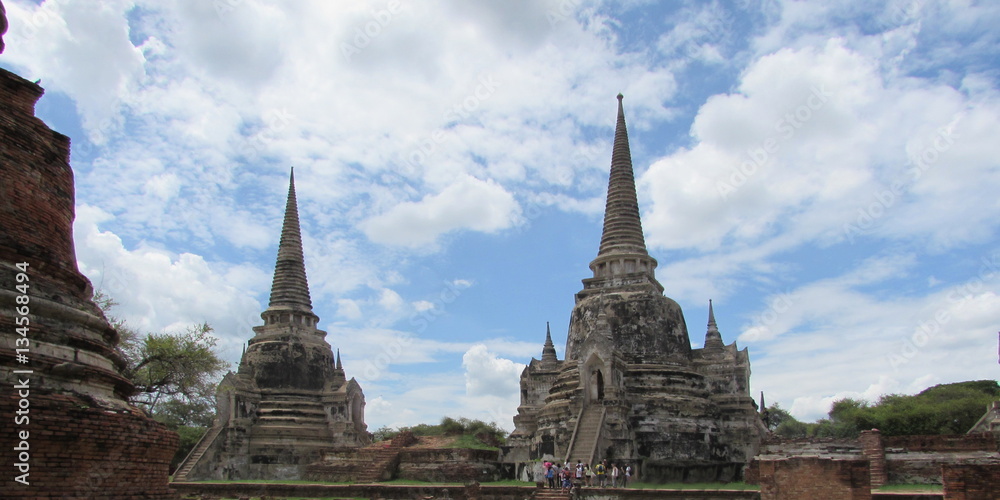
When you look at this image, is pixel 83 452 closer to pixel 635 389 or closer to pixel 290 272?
pixel 635 389

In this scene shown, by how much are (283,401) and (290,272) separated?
8.20 metres

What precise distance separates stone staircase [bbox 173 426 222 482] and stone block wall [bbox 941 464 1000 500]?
1402 inches

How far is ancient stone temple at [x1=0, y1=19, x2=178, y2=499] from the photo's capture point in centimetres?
952

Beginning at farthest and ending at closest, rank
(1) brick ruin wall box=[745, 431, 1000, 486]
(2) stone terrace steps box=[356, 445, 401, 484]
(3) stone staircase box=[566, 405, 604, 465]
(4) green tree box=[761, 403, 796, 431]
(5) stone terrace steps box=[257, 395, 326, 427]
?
(4) green tree box=[761, 403, 796, 431] → (5) stone terrace steps box=[257, 395, 326, 427] → (2) stone terrace steps box=[356, 445, 401, 484] → (3) stone staircase box=[566, 405, 604, 465] → (1) brick ruin wall box=[745, 431, 1000, 486]

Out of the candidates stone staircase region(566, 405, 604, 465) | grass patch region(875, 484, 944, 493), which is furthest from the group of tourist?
grass patch region(875, 484, 944, 493)

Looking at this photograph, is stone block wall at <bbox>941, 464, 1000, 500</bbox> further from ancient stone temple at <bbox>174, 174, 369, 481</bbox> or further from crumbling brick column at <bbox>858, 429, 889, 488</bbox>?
ancient stone temple at <bbox>174, 174, 369, 481</bbox>

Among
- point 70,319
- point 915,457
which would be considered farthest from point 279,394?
point 70,319

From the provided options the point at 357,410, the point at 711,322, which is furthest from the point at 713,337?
the point at 357,410

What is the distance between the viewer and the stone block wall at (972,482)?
11.4 m

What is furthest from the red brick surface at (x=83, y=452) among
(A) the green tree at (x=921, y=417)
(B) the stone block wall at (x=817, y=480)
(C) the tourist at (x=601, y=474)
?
(A) the green tree at (x=921, y=417)

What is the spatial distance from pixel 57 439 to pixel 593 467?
911 inches

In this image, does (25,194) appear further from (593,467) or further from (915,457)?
(915,457)

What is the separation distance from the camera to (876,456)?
91.1 ft

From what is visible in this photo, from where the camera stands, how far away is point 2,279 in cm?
1024
